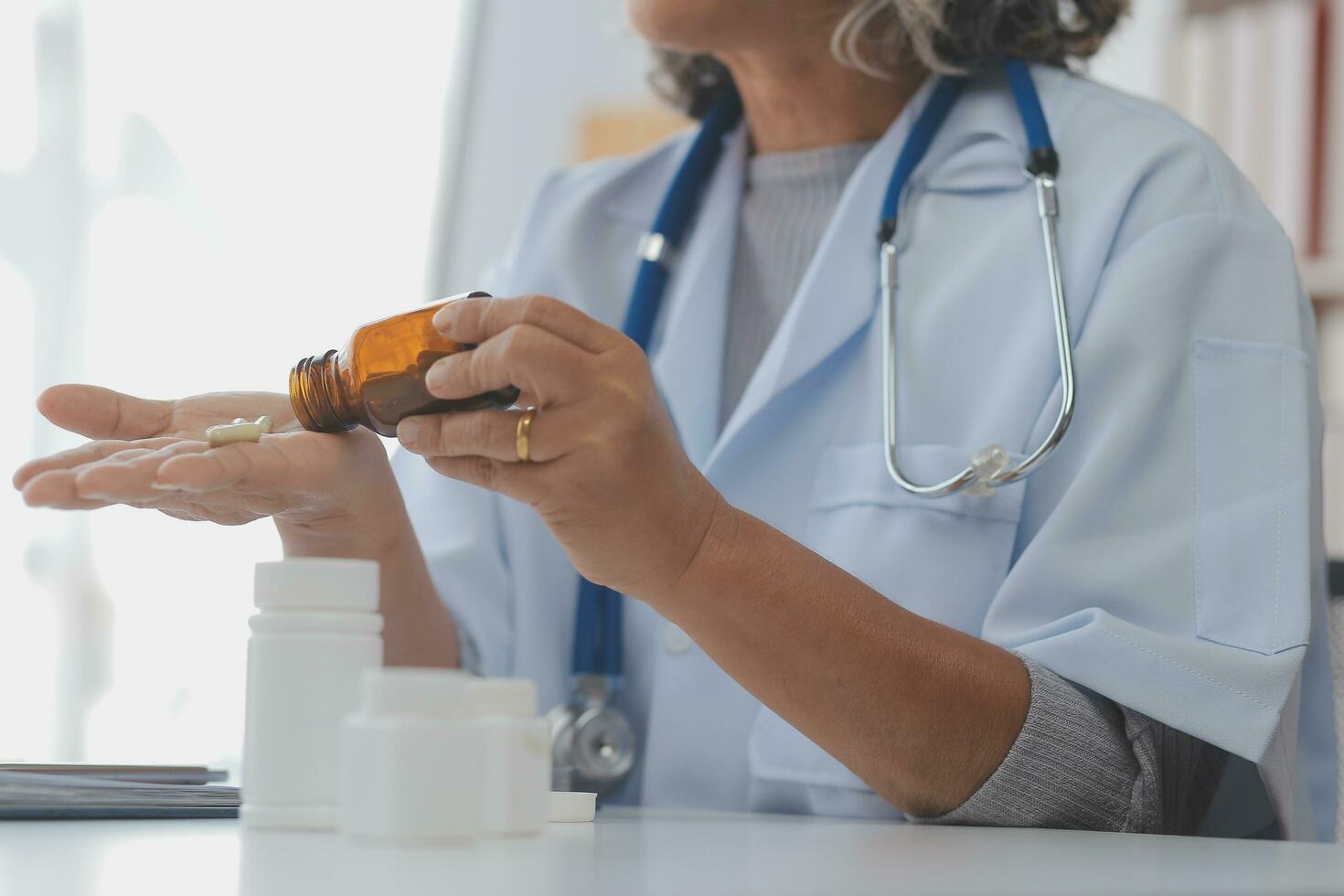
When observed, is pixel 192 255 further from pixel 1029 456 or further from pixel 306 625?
pixel 306 625

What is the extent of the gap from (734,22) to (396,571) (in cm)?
61

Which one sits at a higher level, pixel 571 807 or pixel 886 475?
pixel 886 475

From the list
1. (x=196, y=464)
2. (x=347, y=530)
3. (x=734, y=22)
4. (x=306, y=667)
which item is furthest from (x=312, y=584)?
(x=734, y=22)

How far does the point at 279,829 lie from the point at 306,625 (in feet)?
0.34

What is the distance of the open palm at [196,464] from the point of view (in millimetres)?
725

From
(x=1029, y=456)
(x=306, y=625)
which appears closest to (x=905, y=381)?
(x=1029, y=456)

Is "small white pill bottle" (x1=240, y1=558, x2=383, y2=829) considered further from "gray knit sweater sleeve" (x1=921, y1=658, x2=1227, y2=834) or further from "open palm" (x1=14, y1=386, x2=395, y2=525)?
"gray knit sweater sleeve" (x1=921, y1=658, x2=1227, y2=834)

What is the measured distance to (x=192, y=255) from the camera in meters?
2.67

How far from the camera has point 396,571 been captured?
1127 mm

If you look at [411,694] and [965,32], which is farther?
[965,32]

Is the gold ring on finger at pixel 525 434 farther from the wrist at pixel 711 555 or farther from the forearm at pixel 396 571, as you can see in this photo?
the forearm at pixel 396 571

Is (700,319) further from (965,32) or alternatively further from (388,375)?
(388,375)

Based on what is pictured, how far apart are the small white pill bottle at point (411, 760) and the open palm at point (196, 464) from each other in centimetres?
23

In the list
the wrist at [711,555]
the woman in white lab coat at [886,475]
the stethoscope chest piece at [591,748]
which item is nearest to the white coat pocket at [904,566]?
the woman in white lab coat at [886,475]
